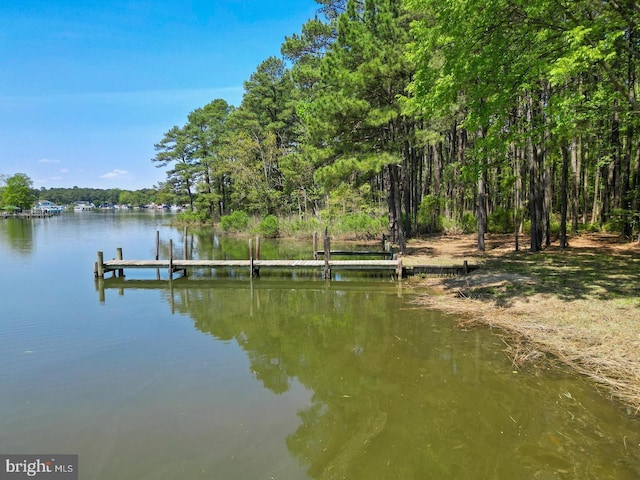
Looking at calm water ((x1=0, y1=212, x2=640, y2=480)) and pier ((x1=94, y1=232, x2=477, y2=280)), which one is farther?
pier ((x1=94, y1=232, x2=477, y2=280))

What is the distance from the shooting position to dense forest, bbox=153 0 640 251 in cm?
911

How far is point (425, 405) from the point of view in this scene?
5637 mm

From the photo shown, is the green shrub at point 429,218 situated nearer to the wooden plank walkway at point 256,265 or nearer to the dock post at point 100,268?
the wooden plank walkway at point 256,265

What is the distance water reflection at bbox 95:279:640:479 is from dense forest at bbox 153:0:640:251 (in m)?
5.75

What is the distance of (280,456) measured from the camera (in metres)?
4.60

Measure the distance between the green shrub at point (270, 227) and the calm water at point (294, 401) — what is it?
21309mm

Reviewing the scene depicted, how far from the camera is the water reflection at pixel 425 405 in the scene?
4.35 metres

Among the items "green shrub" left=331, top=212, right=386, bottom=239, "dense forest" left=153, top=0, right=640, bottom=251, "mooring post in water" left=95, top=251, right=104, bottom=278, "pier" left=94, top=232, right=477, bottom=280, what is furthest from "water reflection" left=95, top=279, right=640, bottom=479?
"green shrub" left=331, top=212, right=386, bottom=239

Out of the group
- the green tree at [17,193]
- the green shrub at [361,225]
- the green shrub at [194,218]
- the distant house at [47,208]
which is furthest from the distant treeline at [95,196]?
the green shrub at [361,225]

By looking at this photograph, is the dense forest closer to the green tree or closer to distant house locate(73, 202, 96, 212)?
the green tree

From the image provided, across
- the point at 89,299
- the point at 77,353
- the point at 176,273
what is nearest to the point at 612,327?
the point at 77,353

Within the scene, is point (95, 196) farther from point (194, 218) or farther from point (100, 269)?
point (100, 269)

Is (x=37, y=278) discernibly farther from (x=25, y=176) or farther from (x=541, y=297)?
(x=25, y=176)

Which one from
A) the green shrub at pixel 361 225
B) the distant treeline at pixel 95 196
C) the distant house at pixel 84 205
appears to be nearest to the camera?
the green shrub at pixel 361 225
